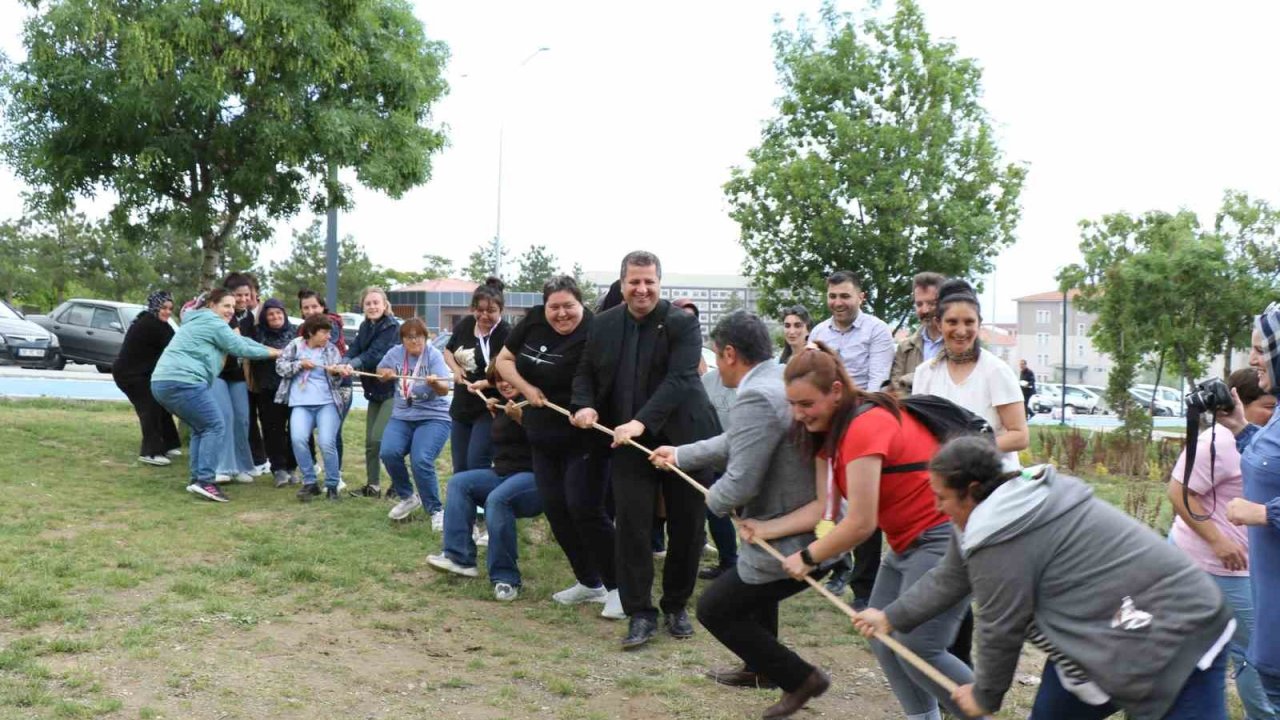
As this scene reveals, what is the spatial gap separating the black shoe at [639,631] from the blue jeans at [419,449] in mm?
2731

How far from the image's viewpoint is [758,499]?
4523 mm

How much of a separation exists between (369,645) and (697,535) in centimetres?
176

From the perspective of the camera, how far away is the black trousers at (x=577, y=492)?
20.2 feet

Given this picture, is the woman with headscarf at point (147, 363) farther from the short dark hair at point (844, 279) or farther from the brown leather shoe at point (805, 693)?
the brown leather shoe at point (805, 693)

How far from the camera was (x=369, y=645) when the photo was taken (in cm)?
569

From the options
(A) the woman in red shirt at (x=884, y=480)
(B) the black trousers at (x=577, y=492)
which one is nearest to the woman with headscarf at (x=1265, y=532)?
(A) the woman in red shirt at (x=884, y=480)

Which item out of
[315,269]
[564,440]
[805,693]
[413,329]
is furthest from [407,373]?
[315,269]

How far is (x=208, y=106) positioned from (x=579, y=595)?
22.3 ft

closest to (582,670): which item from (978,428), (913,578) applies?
(913,578)

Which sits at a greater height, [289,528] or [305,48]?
[305,48]

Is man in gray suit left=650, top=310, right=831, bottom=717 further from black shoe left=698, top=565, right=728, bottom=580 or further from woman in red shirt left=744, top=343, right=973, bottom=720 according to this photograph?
black shoe left=698, top=565, right=728, bottom=580

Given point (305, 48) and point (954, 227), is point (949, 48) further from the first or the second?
point (305, 48)

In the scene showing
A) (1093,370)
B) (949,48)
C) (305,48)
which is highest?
(949,48)

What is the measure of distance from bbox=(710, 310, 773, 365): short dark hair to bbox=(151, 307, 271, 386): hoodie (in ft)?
18.2
